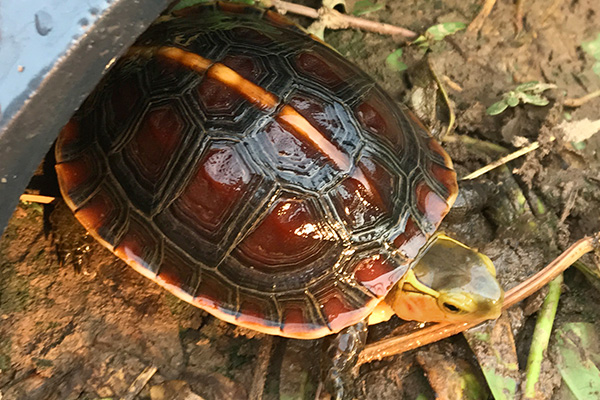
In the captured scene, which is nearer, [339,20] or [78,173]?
[78,173]

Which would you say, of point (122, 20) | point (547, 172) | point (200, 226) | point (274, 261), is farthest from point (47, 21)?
point (547, 172)

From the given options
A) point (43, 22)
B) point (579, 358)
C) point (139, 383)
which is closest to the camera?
point (43, 22)

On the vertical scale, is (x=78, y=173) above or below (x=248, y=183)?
below

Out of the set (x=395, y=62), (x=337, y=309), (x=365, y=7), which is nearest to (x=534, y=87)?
(x=395, y=62)

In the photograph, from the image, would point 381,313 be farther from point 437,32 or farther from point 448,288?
point 437,32

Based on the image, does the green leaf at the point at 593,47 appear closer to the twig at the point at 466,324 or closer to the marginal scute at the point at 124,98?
the twig at the point at 466,324

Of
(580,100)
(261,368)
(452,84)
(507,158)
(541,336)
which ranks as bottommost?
(261,368)

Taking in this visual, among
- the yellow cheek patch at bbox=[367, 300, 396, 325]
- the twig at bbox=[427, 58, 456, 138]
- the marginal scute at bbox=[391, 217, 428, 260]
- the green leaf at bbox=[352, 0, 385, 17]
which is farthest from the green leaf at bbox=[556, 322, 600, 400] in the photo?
the green leaf at bbox=[352, 0, 385, 17]
